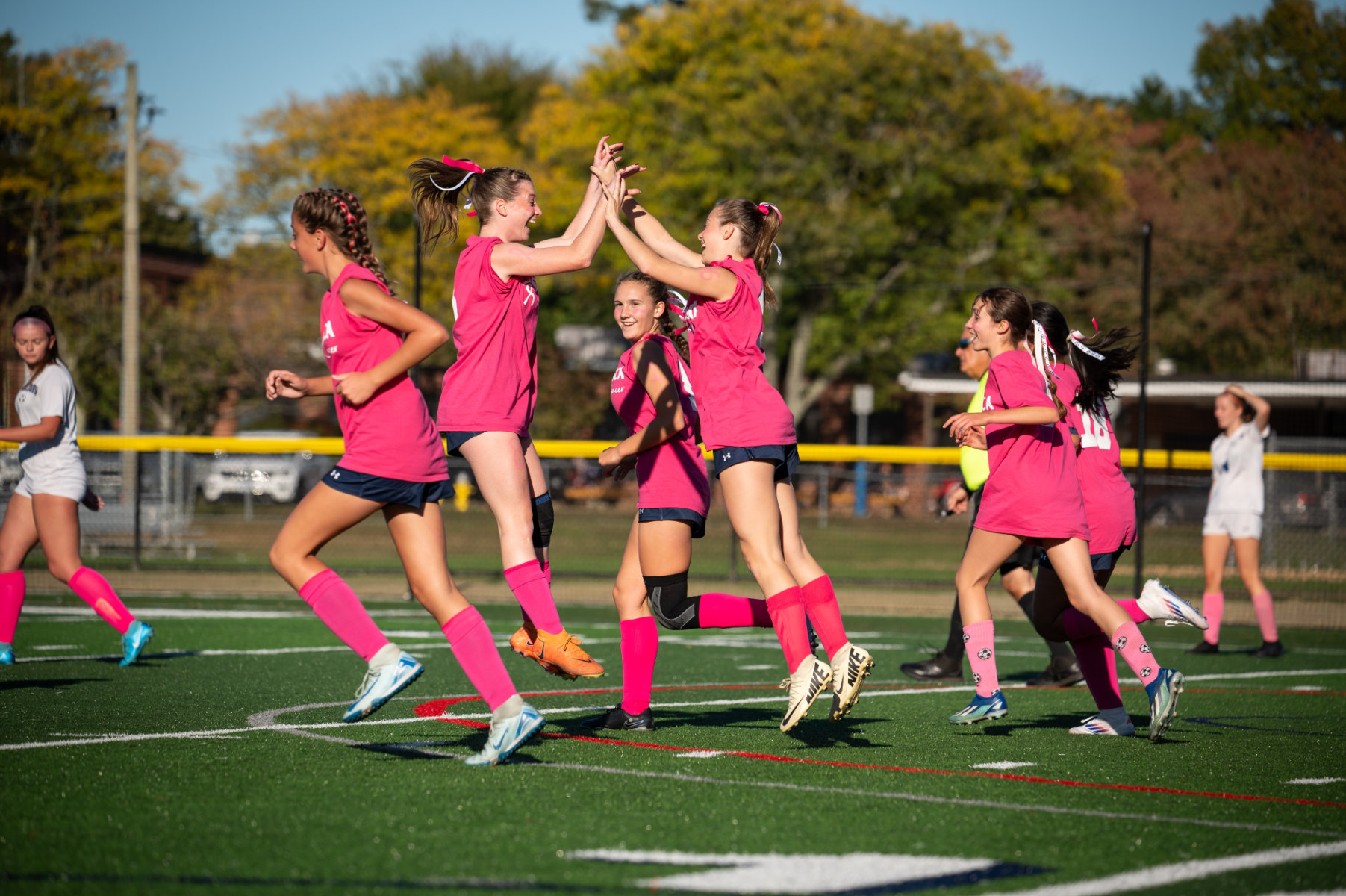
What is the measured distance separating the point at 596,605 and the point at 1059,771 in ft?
31.3

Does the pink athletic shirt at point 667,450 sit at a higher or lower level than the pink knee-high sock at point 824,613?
higher

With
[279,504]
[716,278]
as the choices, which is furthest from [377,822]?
[279,504]

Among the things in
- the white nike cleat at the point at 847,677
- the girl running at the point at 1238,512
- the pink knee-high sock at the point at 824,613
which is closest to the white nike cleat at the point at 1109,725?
the pink knee-high sock at the point at 824,613

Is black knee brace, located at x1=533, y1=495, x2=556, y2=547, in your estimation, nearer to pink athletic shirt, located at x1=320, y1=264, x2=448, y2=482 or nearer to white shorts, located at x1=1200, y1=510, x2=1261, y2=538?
pink athletic shirt, located at x1=320, y1=264, x2=448, y2=482

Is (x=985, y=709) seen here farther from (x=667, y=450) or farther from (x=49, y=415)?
(x=49, y=415)

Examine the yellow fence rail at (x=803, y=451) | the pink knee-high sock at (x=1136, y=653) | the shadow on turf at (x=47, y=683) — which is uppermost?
the yellow fence rail at (x=803, y=451)

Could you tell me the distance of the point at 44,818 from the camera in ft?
13.0

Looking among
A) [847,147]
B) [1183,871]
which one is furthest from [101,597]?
[847,147]

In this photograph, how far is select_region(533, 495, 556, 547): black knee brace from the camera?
5527 millimetres

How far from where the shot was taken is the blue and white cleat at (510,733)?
471 cm

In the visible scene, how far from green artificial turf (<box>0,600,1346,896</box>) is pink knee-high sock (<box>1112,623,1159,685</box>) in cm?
33

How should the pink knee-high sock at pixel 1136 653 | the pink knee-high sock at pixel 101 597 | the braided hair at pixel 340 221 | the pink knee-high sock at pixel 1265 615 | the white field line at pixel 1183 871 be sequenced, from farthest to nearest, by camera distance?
the pink knee-high sock at pixel 1265 615 < the pink knee-high sock at pixel 101 597 < the pink knee-high sock at pixel 1136 653 < the braided hair at pixel 340 221 < the white field line at pixel 1183 871

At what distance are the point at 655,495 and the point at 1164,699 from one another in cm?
231

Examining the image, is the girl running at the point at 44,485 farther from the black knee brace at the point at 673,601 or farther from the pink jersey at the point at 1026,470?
the pink jersey at the point at 1026,470
